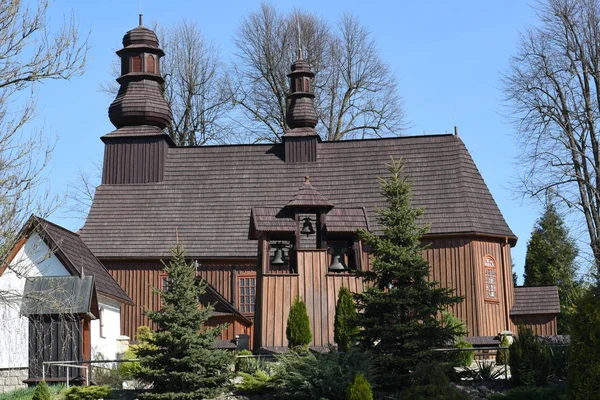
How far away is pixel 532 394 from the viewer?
1591 centimetres

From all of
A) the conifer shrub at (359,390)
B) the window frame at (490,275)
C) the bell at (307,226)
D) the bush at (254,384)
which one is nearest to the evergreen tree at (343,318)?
the bell at (307,226)

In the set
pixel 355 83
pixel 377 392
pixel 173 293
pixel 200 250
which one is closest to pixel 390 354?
pixel 377 392

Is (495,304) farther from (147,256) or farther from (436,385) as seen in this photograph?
(436,385)

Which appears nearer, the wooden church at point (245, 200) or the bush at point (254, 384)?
the bush at point (254, 384)

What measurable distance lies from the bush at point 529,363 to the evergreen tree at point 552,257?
1847 cm

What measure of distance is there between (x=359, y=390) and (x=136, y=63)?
2120 centimetres

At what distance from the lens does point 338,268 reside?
2233 centimetres

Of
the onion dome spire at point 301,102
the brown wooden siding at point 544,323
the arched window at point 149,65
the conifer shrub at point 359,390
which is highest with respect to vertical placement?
the arched window at point 149,65

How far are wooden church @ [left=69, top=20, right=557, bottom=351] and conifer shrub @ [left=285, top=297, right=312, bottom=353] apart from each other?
4.86 meters

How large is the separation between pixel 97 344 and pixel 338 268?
7677 millimetres

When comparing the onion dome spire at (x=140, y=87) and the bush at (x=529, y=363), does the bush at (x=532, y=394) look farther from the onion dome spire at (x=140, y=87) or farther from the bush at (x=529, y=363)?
the onion dome spire at (x=140, y=87)

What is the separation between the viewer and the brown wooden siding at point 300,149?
3291cm

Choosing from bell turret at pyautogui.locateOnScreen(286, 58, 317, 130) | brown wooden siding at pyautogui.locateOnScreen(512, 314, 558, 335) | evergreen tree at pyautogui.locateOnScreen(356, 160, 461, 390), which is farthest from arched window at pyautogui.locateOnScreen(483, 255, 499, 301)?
evergreen tree at pyautogui.locateOnScreen(356, 160, 461, 390)

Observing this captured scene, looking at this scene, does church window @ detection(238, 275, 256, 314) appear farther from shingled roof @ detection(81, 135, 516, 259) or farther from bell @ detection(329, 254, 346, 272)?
bell @ detection(329, 254, 346, 272)
